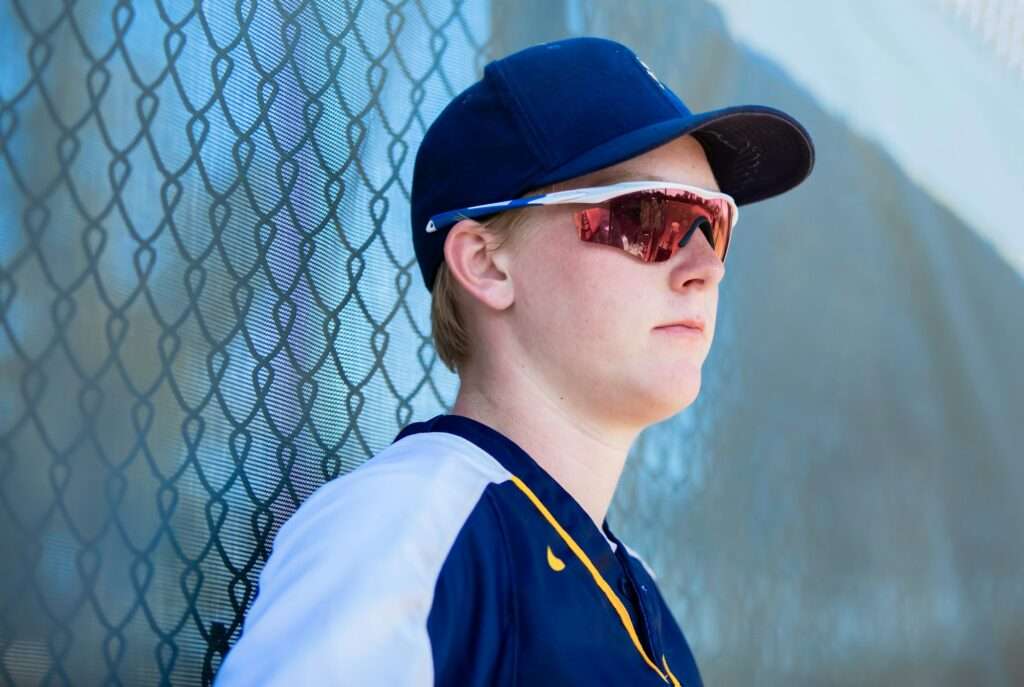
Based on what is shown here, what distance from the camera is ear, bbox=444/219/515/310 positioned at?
1.70 m

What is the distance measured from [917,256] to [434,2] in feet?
4.40

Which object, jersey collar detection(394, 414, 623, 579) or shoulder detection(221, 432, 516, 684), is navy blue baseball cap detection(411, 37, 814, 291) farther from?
shoulder detection(221, 432, 516, 684)

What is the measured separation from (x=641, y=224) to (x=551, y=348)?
19cm

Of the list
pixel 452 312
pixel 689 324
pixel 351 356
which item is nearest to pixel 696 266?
pixel 689 324

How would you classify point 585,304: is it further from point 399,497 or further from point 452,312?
point 399,497

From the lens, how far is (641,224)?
5.37ft

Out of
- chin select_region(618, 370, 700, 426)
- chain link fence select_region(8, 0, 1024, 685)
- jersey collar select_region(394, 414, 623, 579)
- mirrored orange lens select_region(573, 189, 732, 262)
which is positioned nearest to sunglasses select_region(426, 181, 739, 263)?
mirrored orange lens select_region(573, 189, 732, 262)

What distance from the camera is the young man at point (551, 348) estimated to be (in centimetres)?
135

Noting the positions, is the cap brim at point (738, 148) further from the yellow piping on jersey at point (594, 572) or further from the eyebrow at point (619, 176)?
the yellow piping on jersey at point (594, 572)

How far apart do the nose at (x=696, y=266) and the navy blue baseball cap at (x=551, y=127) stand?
150mm

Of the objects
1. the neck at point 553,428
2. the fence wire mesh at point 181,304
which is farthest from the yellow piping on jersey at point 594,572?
the fence wire mesh at point 181,304

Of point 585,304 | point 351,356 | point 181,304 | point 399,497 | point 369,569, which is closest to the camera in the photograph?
point 369,569

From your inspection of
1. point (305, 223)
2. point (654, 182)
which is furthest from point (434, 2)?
point (654, 182)

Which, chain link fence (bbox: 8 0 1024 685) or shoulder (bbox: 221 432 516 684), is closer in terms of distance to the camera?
shoulder (bbox: 221 432 516 684)
